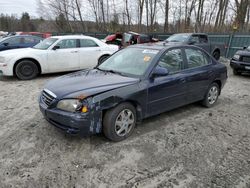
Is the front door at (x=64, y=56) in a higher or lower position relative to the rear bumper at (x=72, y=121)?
higher

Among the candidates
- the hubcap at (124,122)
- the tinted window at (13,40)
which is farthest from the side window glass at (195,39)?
the tinted window at (13,40)

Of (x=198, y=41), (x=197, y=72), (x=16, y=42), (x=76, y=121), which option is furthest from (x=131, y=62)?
(x=16, y=42)

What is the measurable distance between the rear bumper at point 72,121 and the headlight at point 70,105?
0.19 ft

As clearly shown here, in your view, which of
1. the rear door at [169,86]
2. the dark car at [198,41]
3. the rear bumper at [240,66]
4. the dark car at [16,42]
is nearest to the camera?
the rear door at [169,86]

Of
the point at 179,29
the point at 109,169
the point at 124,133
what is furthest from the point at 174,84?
the point at 179,29

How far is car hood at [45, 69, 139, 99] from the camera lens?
9.96 ft

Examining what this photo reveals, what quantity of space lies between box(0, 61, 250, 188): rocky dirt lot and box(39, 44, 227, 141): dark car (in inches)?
13.3

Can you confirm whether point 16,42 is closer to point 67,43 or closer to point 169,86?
point 67,43

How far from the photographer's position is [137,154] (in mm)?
3059

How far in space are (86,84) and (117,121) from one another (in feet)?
2.46

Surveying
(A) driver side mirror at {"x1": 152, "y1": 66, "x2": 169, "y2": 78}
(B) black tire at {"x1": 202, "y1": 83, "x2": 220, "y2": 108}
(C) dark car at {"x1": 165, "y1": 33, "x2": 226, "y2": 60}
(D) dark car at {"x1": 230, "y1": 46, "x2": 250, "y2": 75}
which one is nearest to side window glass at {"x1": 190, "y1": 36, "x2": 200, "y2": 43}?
(C) dark car at {"x1": 165, "y1": 33, "x2": 226, "y2": 60}

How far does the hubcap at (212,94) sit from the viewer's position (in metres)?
4.97

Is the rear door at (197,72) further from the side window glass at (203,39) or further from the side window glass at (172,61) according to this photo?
the side window glass at (203,39)

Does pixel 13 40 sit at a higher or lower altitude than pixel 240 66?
higher
